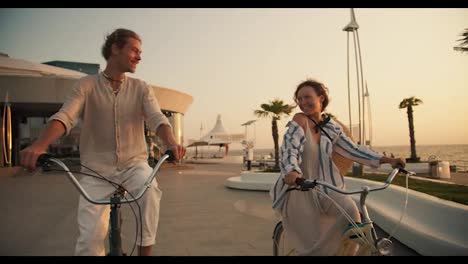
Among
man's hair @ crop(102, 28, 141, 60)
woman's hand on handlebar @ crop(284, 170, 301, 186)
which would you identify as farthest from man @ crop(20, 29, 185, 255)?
woman's hand on handlebar @ crop(284, 170, 301, 186)

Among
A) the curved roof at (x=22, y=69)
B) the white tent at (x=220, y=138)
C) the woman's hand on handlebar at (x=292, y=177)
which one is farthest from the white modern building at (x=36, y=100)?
the woman's hand on handlebar at (x=292, y=177)

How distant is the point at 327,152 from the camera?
110 inches

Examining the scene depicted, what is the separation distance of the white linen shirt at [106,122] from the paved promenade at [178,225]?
1.12 m

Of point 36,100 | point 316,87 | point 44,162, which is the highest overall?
point 36,100

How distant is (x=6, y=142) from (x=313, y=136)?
1003 inches

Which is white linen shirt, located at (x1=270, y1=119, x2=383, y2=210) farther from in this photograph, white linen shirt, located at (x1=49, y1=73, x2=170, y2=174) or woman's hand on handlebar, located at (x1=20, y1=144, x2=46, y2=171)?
woman's hand on handlebar, located at (x1=20, y1=144, x2=46, y2=171)

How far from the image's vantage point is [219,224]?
6.36 meters

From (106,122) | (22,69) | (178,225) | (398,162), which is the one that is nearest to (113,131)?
(106,122)

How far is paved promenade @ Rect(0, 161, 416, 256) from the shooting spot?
15.6ft

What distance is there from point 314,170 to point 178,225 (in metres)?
4.08

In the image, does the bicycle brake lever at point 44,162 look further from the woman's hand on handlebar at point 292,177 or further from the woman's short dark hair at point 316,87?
the woman's short dark hair at point 316,87

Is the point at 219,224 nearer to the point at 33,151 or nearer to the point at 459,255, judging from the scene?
the point at 459,255

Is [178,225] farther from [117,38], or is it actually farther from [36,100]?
[36,100]
